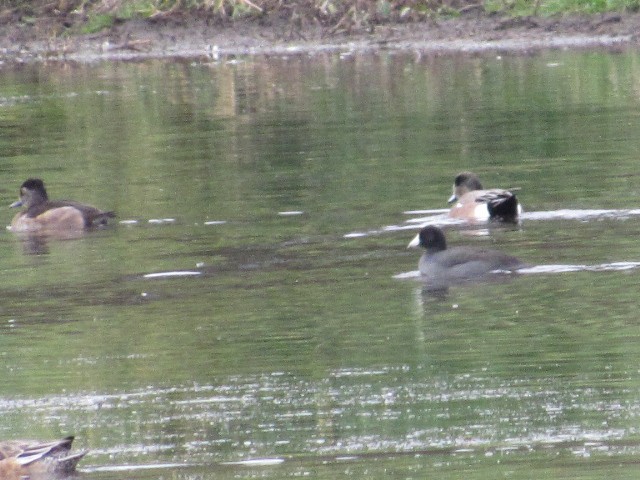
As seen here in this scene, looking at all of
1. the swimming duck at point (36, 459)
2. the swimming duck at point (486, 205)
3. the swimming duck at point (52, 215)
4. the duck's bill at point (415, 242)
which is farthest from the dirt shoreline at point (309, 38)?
the swimming duck at point (36, 459)

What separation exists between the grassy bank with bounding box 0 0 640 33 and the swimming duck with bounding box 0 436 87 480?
28565 mm

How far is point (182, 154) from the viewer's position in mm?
22938

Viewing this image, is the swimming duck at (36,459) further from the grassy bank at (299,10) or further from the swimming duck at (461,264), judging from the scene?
the grassy bank at (299,10)

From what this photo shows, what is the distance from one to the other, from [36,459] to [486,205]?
8.68 meters

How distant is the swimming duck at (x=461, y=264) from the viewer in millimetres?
13430

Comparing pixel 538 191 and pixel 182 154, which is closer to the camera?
pixel 538 191

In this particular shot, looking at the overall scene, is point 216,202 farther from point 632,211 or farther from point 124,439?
point 124,439

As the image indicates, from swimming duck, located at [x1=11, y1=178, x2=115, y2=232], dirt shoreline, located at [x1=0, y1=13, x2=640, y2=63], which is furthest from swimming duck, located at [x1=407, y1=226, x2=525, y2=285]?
dirt shoreline, located at [x1=0, y1=13, x2=640, y2=63]

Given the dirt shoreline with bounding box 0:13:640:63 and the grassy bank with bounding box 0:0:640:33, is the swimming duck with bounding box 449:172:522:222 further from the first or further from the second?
the grassy bank with bounding box 0:0:640:33

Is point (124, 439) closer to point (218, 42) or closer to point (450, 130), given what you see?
point (450, 130)

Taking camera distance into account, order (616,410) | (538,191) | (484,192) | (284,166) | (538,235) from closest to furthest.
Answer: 1. (616,410)
2. (538,235)
3. (484,192)
4. (538,191)
5. (284,166)

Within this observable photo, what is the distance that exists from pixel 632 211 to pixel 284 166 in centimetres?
595

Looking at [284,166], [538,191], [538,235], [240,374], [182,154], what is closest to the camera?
[240,374]

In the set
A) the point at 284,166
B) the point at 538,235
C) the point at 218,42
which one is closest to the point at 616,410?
the point at 538,235
